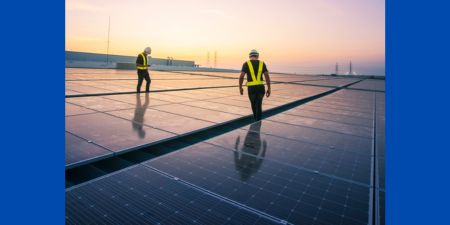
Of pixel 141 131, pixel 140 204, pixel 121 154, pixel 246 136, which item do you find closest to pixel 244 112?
pixel 246 136

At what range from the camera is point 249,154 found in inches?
162

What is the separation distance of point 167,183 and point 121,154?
1153 mm

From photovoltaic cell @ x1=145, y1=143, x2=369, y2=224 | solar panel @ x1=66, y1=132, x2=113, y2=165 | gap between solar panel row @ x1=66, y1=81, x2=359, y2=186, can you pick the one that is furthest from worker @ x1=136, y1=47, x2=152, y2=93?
photovoltaic cell @ x1=145, y1=143, x2=369, y2=224

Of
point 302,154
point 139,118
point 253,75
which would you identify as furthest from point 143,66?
point 302,154

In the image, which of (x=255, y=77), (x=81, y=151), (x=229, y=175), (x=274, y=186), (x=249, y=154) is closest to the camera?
(x=274, y=186)

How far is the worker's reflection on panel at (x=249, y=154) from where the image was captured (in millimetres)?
3498

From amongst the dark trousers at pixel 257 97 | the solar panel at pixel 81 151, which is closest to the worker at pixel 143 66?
the dark trousers at pixel 257 97

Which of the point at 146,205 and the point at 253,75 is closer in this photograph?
the point at 146,205

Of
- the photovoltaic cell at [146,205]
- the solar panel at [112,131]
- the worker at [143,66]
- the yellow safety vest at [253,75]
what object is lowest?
the photovoltaic cell at [146,205]

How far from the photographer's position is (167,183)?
3.01 metres

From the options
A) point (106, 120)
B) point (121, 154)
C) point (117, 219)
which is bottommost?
point (117, 219)

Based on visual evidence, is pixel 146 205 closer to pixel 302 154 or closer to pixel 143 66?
pixel 302 154

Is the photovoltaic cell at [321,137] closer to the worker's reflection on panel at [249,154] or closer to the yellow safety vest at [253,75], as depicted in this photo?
the worker's reflection on panel at [249,154]

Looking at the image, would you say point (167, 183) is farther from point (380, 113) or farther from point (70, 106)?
point (380, 113)
